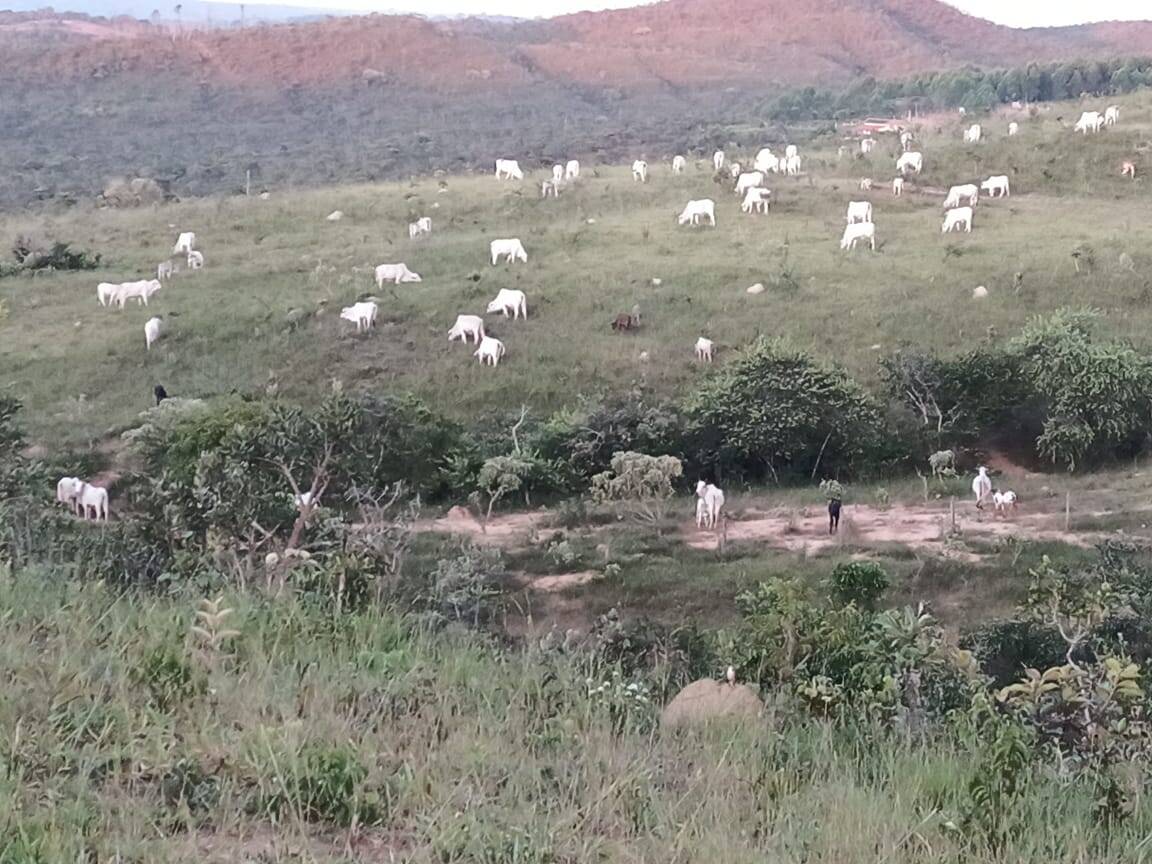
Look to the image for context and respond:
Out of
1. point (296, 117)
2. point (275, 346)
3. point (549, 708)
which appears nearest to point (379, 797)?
point (549, 708)

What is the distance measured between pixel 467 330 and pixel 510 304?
121 centimetres

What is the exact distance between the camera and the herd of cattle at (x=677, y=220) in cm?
1393

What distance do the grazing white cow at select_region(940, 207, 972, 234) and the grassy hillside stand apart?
229mm

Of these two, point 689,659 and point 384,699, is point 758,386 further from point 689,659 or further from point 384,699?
point 384,699

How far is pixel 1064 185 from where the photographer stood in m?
27.6

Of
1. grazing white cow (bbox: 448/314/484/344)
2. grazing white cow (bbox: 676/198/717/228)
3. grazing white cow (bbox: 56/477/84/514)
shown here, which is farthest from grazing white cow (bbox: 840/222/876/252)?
grazing white cow (bbox: 56/477/84/514)

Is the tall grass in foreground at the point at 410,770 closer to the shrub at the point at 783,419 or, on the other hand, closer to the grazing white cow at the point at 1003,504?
the grazing white cow at the point at 1003,504

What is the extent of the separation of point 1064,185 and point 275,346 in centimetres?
1827

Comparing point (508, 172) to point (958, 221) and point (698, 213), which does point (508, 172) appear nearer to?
point (698, 213)

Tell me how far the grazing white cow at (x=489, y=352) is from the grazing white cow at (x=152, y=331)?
5.39 metres

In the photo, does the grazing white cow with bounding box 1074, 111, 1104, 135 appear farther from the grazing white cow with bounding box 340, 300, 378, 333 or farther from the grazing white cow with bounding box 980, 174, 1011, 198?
the grazing white cow with bounding box 340, 300, 378, 333

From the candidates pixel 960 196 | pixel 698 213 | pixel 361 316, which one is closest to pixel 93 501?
pixel 361 316

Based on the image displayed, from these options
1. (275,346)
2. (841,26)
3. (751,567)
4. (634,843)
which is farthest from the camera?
(841,26)

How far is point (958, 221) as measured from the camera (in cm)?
2339
